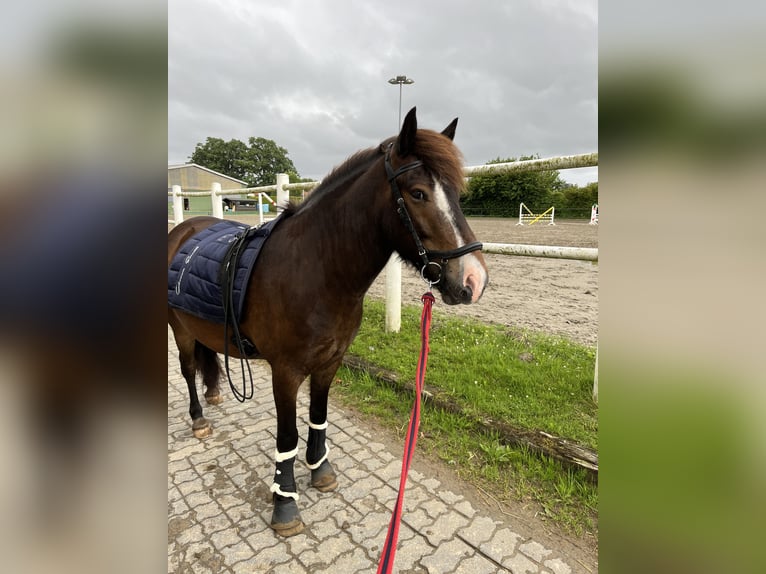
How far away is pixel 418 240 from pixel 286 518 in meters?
1.69

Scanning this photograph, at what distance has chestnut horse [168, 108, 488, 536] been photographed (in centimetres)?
167

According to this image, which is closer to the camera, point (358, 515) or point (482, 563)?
point (482, 563)

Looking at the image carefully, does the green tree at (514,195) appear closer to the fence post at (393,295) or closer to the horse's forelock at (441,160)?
the fence post at (393,295)

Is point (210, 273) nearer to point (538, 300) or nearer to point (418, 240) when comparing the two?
point (418, 240)

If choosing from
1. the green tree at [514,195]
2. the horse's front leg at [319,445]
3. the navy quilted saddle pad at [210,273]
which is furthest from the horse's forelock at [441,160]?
the green tree at [514,195]

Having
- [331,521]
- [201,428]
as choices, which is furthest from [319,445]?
[201,428]

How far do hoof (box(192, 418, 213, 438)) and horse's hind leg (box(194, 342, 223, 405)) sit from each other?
1.36 ft

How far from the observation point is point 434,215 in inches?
65.6

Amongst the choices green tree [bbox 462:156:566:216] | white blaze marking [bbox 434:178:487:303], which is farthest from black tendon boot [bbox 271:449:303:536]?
green tree [bbox 462:156:566:216]

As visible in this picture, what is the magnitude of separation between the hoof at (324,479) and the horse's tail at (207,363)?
147cm
